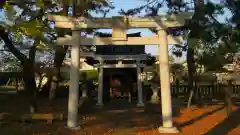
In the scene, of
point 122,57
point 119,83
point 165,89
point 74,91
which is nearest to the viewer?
point 165,89

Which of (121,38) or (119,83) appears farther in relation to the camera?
(119,83)

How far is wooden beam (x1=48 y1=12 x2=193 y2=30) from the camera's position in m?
10.5

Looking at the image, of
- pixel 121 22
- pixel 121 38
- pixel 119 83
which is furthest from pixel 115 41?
pixel 119 83

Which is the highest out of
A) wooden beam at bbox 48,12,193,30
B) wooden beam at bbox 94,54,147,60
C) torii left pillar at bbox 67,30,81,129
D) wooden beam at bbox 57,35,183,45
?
wooden beam at bbox 48,12,193,30

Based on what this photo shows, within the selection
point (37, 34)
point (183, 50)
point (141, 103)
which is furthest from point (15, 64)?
point (37, 34)

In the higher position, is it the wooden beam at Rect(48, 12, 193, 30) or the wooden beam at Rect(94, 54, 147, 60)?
the wooden beam at Rect(48, 12, 193, 30)

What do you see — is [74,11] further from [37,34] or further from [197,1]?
[197,1]

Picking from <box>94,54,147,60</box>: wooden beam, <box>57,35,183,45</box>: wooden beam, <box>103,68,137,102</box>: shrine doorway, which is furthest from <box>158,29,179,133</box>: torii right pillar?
<box>103,68,137,102</box>: shrine doorway

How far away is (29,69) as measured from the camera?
511 inches

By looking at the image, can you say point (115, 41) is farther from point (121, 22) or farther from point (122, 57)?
point (122, 57)

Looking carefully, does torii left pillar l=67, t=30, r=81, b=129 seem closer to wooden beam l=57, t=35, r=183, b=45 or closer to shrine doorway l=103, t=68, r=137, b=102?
wooden beam l=57, t=35, r=183, b=45

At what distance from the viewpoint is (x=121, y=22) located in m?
10.6

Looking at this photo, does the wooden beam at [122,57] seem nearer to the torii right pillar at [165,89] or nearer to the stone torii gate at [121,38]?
the stone torii gate at [121,38]

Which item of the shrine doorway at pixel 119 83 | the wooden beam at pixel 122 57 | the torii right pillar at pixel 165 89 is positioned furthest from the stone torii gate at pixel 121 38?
the shrine doorway at pixel 119 83
